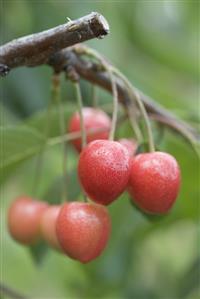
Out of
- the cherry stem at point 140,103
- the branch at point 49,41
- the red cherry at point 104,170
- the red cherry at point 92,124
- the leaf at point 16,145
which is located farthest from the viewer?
the red cherry at point 92,124

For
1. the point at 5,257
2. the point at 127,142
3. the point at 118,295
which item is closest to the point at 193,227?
the point at 118,295

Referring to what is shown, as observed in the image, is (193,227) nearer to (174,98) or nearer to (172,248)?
(172,248)

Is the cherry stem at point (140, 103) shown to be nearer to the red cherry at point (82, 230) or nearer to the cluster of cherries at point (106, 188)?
the cluster of cherries at point (106, 188)

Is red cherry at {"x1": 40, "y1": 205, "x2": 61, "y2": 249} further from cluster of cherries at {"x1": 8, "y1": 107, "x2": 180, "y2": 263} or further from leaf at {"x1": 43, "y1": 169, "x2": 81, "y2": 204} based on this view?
leaf at {"x1": 43, "y1": 169, "x2": 81, "y2": 204}

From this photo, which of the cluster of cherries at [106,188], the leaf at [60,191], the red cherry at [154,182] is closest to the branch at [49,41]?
the cluster of cherries at [106,188]

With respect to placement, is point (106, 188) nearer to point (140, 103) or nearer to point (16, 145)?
point (140, 103)

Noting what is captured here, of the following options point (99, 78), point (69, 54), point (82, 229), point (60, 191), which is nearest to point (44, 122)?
point (60, 191)

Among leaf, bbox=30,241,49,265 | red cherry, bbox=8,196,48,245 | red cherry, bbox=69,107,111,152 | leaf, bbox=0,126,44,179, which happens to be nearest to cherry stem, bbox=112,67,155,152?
red cherry, bbox=69,107,111,152
